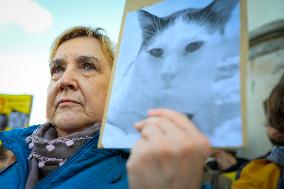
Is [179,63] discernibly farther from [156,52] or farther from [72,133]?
[72,133]

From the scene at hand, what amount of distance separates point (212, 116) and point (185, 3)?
31cm

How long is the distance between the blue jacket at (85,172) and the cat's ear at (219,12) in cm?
53

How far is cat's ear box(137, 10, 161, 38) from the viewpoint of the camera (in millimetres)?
746

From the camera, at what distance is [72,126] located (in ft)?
3.47

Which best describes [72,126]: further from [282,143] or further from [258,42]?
[258,42]

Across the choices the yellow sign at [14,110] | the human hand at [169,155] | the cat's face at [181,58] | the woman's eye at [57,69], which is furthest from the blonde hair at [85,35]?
the yellow sign at [14,110]

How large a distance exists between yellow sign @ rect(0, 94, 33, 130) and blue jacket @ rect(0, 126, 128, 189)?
233 cm

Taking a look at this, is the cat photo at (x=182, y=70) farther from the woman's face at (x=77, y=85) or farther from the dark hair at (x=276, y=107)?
the dark hair at (x=276, y=107)

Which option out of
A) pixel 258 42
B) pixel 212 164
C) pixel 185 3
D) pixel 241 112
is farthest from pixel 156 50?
pixel 258 42

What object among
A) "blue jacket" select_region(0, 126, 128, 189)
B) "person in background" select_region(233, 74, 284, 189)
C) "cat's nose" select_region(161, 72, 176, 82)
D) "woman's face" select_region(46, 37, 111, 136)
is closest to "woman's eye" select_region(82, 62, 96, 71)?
"woman's face" select_region(46, 37, 111, 136)

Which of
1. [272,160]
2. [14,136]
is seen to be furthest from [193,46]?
[14,136]

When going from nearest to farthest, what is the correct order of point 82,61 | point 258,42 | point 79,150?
point 79,150 → point 82,61 → point 258,42

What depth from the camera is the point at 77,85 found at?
3.54 ft

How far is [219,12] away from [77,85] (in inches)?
24.2
